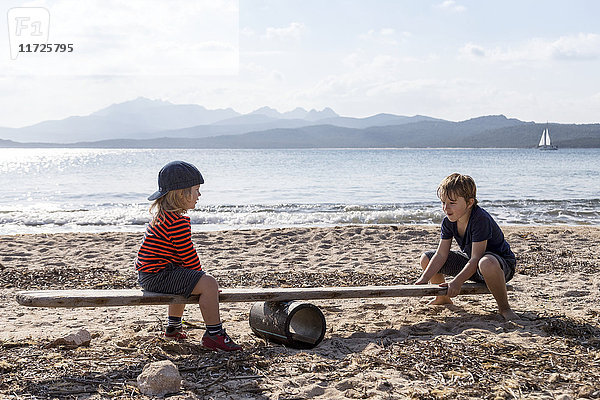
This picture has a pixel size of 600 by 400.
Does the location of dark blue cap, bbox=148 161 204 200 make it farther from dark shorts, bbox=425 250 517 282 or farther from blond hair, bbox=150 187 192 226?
dark shorts, bbox=425 250 517 282

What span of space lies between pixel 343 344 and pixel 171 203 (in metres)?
1.65

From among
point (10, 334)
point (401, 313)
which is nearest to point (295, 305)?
point (401, 313)

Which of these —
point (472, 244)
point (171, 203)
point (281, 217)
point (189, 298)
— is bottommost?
point (281, 217)

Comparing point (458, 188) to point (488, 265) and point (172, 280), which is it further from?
point (172, 280)

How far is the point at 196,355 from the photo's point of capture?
3984 millimetres

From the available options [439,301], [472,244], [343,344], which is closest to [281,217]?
[439,301]

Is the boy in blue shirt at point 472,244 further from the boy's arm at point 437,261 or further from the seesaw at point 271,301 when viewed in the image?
the seesaw at point 271,301

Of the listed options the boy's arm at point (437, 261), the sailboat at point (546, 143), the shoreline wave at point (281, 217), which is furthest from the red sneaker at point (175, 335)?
the sailboat at point (546, 143)

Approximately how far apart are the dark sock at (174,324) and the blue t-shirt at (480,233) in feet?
8.05

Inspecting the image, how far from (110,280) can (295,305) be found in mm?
3609

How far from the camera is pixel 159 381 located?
10.7 feet

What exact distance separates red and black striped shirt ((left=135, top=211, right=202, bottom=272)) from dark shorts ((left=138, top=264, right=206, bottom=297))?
0.05m

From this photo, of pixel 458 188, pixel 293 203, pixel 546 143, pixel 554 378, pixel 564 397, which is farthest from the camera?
pixel 546 143

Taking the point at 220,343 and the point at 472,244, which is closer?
the point at 220,343
